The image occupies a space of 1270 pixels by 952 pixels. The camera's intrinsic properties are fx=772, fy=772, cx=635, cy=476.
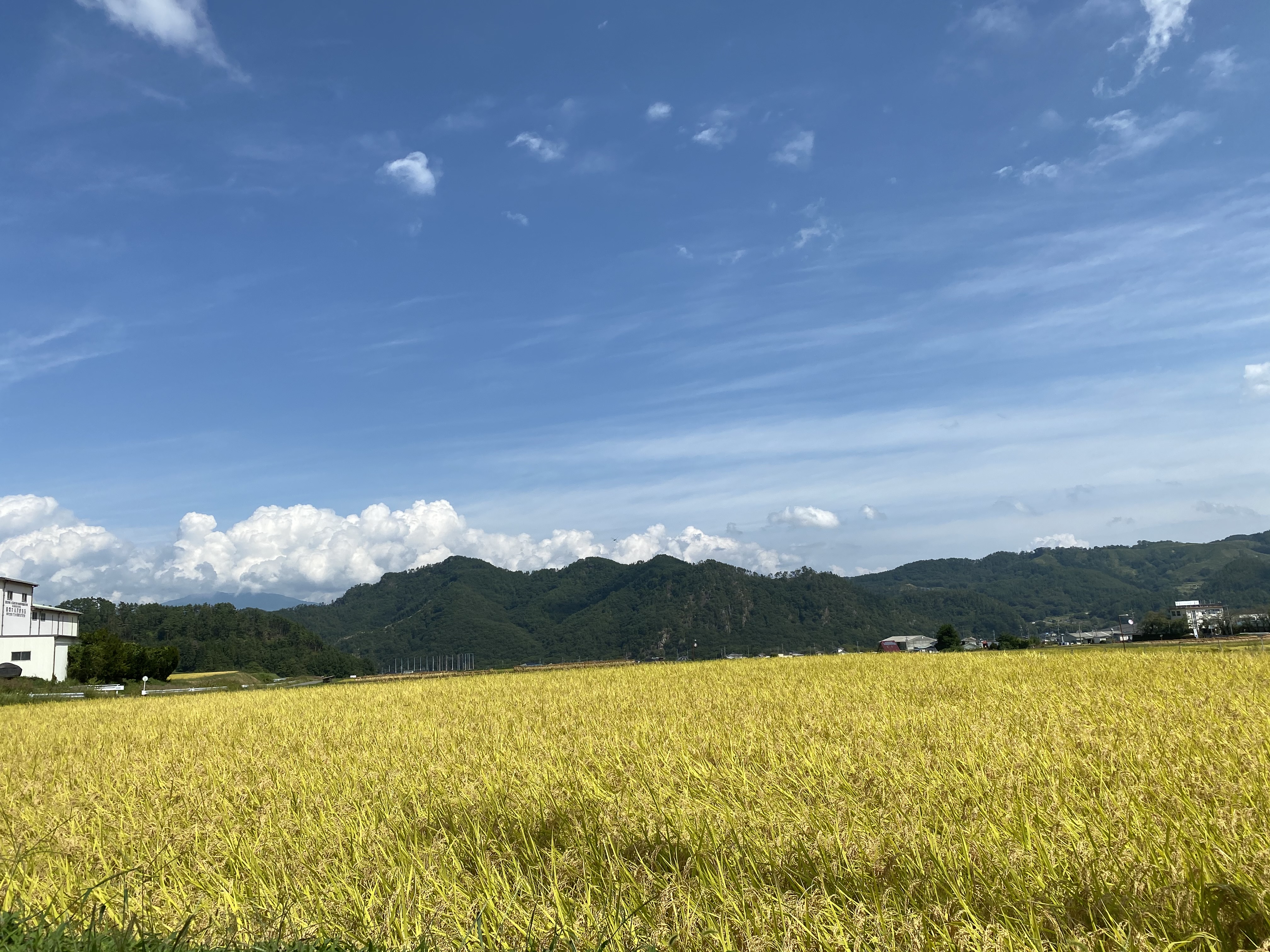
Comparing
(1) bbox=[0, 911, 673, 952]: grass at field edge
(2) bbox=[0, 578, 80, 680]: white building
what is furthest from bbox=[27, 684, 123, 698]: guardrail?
(1) bbox=[0, 911, 673, 952]: grass at field edge

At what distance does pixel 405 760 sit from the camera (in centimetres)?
1027

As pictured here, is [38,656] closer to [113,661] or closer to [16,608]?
[113,661]

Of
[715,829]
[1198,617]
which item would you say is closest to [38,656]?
[715,829]

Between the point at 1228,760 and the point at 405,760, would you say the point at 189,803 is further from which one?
the point at 1228,760

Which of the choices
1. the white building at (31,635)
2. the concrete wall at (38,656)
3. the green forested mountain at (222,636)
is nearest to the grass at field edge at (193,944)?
the white building at (31,635)

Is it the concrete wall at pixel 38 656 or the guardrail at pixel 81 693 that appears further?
the concrete wall at pixel 38 656

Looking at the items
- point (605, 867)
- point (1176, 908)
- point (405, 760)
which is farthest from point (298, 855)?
point (1176, 908)

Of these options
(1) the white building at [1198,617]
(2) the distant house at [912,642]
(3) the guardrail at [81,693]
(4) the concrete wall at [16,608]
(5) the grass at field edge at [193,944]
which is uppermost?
(4) the concrete wall at [16,608]

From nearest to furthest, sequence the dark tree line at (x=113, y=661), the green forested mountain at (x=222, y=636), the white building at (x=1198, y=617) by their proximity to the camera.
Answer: the dark tree line at (x=113, y=661) → the white building at (x=1198, y=617) → the green forested mountain at (x=222, y=636)

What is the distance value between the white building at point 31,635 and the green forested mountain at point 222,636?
94.8 ft

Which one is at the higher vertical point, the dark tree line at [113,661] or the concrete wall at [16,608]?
the concrete wall at [16,608]

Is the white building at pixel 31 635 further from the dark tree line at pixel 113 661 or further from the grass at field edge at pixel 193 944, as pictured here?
the grass at field edge at pixel 193 944

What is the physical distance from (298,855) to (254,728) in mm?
11306

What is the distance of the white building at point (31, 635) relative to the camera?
2591 inches
